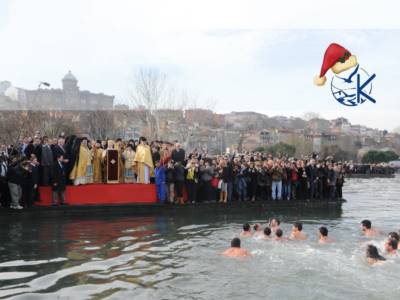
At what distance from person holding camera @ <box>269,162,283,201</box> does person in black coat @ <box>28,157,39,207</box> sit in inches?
391

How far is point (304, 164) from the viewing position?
18969 millimetres

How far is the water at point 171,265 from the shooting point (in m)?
6.75

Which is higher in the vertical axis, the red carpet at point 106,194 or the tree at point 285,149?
the tree at point 285,149

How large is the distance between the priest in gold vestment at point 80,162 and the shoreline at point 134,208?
1.02m

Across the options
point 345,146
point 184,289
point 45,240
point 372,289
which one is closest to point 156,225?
point 45,240

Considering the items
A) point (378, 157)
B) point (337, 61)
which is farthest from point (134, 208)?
point (378, 157)

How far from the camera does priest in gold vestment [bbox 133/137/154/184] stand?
15.2 metres

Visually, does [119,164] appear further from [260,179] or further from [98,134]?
[98,134]

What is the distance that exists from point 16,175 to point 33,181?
2.17 feet

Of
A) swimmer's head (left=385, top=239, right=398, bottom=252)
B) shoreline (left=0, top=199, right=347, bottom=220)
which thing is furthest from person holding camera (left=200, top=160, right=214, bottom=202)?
swimmer's head (left=385, top=239, right=398, bottom=252)

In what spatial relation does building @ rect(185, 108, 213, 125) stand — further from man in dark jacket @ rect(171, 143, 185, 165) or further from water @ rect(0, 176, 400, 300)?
water @ rect(0, 176, 400, 300)

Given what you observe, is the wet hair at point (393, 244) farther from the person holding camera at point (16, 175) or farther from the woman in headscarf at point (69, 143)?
the woman in headscarf at point (69, 143)

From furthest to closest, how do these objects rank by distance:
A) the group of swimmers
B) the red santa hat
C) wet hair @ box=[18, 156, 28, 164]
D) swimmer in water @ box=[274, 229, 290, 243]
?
the red santa hat → wet hair @ box=[18, 156, 28, 164] → swimmer in water @ box=[274, 229, 290, 243] → the group of swimmers

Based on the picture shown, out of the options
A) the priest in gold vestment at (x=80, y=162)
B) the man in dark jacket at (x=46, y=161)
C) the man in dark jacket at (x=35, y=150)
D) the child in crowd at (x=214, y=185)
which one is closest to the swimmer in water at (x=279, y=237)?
the child in crowd at (x=214, y=185)
